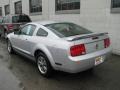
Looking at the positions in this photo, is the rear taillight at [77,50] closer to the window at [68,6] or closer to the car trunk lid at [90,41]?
the car trunk lid at [90,41]

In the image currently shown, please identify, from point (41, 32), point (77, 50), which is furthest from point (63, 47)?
point (41, 32)

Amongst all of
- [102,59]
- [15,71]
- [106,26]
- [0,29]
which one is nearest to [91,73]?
[102,59]

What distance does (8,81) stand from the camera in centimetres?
481

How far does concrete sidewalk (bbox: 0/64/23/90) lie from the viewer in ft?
14.5

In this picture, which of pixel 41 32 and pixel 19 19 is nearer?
pixel 41 32

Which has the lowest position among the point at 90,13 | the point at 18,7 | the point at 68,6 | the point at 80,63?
the point at 80,63

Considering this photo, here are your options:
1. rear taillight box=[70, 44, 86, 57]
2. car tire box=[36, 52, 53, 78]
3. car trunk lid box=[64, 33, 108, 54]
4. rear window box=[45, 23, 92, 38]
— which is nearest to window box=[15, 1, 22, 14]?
rear window box=[45, 23, 92, 38]

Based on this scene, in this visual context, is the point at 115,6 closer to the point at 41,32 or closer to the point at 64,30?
the point at 64,30

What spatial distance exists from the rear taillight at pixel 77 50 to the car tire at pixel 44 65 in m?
0.93

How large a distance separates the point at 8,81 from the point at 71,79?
1.69m

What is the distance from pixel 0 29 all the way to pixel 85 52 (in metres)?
10.1

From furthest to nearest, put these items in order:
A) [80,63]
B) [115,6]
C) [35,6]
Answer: [35,6] → [115,6] → [80,63]

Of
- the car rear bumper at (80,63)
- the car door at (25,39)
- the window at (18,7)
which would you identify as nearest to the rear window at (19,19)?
the car door at (25,39)

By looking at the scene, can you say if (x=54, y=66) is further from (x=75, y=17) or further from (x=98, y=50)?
(x=75, y=17)
